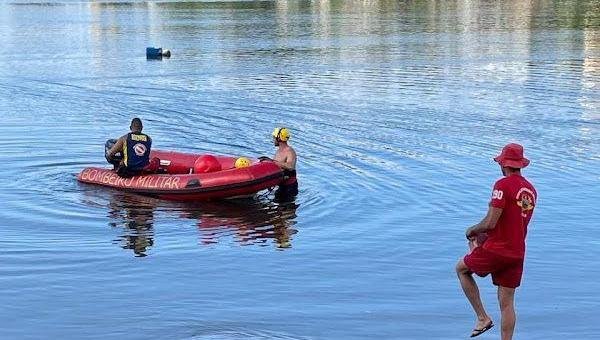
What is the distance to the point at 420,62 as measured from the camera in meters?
46.9

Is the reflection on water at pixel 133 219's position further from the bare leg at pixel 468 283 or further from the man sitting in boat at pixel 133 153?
the bare leg at pixel 468 283

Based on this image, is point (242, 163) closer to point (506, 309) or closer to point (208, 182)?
point (208, 182)

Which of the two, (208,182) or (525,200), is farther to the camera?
(208,182)

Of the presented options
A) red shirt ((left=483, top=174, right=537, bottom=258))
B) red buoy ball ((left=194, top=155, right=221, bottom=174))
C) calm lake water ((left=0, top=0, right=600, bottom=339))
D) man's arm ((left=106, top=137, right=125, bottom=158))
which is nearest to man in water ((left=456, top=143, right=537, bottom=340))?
red shirt ((left=483, top=174, right=537, bottom=258))

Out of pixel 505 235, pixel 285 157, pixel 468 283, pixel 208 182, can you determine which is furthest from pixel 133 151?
pixel 505 235

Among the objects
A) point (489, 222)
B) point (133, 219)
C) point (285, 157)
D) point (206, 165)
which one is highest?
point (489, 222)

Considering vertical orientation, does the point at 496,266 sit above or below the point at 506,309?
above

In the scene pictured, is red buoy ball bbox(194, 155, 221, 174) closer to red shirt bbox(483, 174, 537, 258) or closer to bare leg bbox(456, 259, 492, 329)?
bare leg bbox(456, 259, 492, 329)

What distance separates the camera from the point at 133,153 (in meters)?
20.9

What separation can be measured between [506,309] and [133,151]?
11890mm

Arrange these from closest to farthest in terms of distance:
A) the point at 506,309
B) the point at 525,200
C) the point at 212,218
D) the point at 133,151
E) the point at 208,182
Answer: the point at 525,200 → the point at 506,309 → the point at 212,218 → the point at 208,182 → the point at 133,151

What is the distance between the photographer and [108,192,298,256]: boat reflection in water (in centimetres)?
1781

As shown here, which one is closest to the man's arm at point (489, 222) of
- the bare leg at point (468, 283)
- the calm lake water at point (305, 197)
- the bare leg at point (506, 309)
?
the bare leg at point (468, 283)

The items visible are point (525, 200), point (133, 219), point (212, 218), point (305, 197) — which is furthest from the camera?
point (305, 197)
